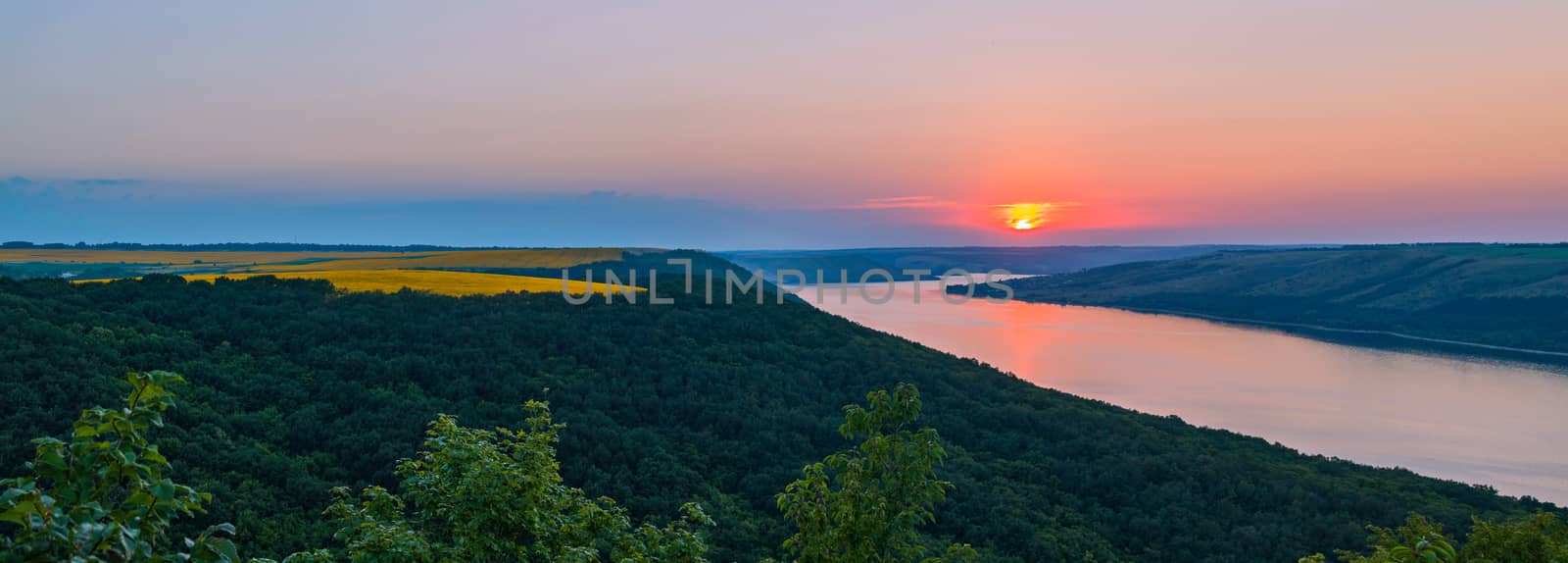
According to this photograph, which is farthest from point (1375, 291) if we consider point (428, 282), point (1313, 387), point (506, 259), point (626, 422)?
point (428, 282)

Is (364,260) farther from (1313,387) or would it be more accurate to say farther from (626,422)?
(1313,387)

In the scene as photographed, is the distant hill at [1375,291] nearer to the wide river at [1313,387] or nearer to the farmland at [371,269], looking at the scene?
the wide river at [1313,387]

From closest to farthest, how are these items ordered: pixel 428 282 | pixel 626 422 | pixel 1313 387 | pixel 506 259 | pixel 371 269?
pixel 626 422 → pixel 428 282 → pixel 1313 387 → pixel 371 269 → pixel 506 259

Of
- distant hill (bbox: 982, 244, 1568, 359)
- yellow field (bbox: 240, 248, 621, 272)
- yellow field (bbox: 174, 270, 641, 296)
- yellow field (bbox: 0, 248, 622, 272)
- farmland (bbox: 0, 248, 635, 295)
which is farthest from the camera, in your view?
distant hill (bbox: 982, 244, 1568, 359)

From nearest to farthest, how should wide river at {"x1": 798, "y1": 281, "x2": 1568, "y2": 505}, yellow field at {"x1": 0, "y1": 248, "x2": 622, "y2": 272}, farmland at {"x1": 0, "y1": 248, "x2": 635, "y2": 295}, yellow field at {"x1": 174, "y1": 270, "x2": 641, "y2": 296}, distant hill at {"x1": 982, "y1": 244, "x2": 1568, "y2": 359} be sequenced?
wide river at {"x1": 798, "y1": 281, "x2": 1568, "y2": 505}
yellow field at {"x1": 174, "y1": 270, "x2": 641, "y2": 296}
farmland at {"x1": 0, "y1": 248, "x2": 635, "y2": 295}
yellow field at {"x1": 0, "y1": 248, "x2": 622, "y2": 272}
distant hill at {"x1": 982, "y1": 244, "x2": 1568, "y2": 359}

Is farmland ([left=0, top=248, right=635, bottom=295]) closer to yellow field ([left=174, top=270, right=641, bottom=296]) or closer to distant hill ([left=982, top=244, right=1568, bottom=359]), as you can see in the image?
yellow field ([left=174, top=270, right=641, bottom=296])

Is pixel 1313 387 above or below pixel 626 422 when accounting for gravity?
below

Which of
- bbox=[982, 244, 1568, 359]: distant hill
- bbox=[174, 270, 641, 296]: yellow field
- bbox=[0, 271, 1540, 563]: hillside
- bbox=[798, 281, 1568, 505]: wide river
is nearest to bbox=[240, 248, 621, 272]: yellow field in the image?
bbox=[174, 270, 641, 296]: yellow field

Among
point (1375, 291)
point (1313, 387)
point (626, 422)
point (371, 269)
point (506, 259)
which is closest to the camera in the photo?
point (626, 422)
